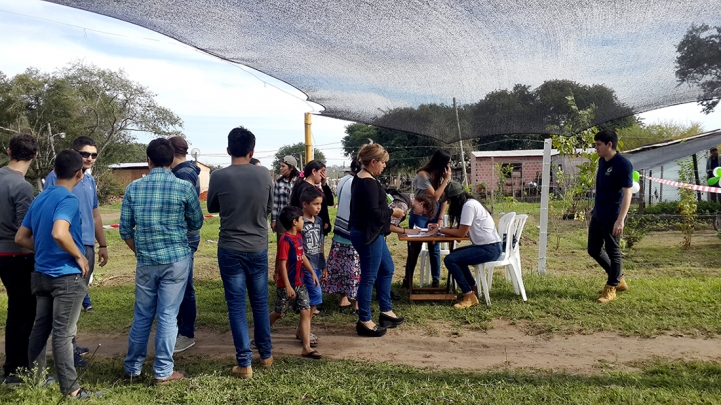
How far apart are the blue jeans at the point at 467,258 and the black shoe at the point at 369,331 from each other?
114 centimetres

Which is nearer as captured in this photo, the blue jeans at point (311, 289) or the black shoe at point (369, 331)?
the blue jeans at point (311, 289)

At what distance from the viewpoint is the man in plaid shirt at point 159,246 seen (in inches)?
127

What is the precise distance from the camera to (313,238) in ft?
14.1

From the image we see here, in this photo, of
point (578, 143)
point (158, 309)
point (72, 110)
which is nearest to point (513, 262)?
point (158, 309)

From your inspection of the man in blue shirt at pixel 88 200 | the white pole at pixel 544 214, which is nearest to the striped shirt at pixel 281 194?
the man in blue shirt at pixel 88 200

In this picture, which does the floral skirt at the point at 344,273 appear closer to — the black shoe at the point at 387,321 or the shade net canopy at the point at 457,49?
the black shoe at the point at 387,321

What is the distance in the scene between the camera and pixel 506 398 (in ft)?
9.82

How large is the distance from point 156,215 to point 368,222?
1.62 metres

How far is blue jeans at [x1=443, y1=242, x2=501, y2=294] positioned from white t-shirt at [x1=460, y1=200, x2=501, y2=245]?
6cm

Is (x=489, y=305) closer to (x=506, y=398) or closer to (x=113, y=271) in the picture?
(x=506, y=398)

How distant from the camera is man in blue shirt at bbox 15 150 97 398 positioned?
2965mm

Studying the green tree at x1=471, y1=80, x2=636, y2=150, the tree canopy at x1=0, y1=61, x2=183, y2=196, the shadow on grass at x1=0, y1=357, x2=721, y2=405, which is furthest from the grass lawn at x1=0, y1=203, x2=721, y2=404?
the tree canopy at x1=0, y1=61, x2=183, y2=196

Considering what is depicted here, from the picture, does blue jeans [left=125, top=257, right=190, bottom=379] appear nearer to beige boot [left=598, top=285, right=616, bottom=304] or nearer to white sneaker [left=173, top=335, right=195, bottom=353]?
white sneaker [left=173, top=335, right=195, bottom=353]

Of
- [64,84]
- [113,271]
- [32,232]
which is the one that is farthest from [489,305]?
[64,84]
